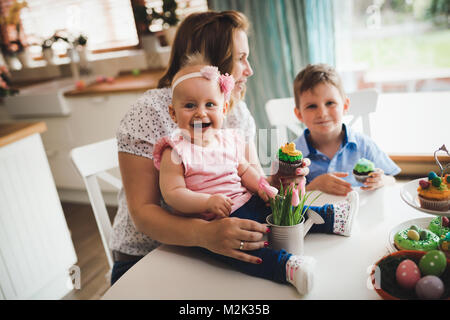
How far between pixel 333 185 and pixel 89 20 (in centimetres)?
311

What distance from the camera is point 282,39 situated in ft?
7.68

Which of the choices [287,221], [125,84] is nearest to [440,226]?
[287,221]

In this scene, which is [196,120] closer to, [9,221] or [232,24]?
[232,24]

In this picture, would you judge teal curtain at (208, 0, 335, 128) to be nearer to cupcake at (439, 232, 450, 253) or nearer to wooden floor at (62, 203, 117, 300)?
wooden floor at (62, 203, 117, 300)

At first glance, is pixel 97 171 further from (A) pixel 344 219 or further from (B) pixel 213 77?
(A) pixel 344 219

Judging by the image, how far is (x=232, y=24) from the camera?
3.45 feet

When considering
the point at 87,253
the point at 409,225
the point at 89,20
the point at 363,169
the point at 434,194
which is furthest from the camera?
the point at 89,20

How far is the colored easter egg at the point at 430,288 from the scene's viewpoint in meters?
0.59

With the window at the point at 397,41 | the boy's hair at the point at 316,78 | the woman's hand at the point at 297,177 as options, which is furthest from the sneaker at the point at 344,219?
the window at the point at 397,41

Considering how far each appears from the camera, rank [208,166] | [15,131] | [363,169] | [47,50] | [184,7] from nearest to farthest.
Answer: [208,166] → [363,169] → [15,131] → [184,7] → [47,50]

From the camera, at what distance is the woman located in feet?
2.98

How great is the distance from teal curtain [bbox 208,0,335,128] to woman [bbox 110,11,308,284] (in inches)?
51.8
